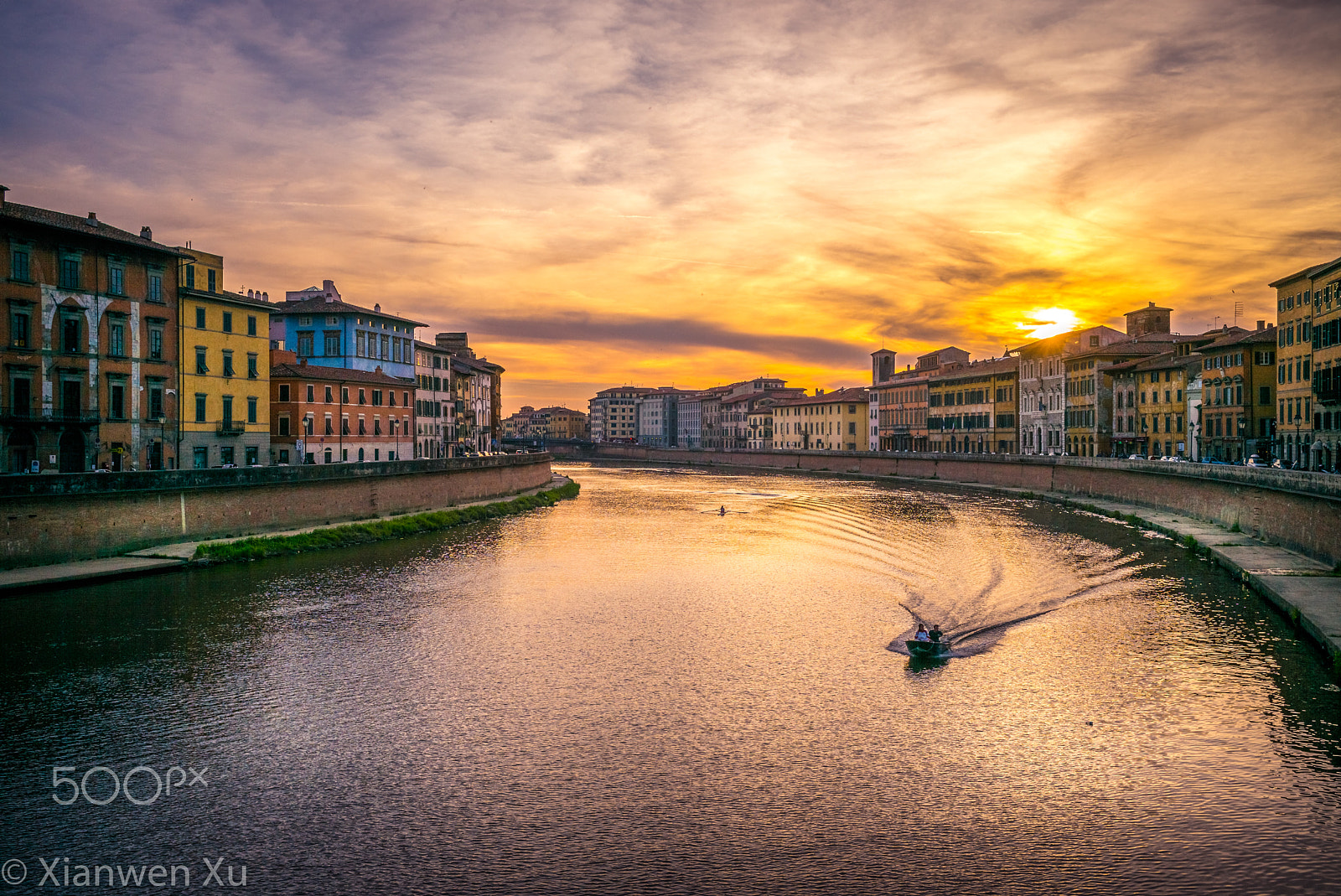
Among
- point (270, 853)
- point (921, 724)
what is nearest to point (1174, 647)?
point (921, 724)

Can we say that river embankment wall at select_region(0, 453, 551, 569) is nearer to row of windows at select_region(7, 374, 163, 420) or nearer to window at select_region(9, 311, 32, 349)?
row of windows at select_region(7, 374, 163, 420)

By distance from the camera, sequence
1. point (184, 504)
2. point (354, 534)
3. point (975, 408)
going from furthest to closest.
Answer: point (975, 408), point (354, 534), point (184, 504)

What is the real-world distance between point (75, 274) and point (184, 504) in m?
13.9

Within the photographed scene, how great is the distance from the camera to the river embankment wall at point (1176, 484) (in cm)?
3200

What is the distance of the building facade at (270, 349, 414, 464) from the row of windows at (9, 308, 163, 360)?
1242 cm

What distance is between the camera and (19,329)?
133 feet

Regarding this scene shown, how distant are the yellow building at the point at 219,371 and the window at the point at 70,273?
604 cm

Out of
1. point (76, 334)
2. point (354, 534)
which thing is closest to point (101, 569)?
point (354, 534)

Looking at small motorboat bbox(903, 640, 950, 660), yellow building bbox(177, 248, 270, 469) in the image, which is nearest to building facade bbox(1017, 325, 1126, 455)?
yellow building bbox(177, 248, 270, 469)

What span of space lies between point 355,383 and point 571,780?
5567 centimetres

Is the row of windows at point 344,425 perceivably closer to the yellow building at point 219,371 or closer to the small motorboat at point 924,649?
the yellow building at point 219,371

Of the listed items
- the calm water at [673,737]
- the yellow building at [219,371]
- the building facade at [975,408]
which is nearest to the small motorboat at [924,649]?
the calm water at [673,737]

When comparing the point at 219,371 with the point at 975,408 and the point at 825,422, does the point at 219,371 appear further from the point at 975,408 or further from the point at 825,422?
Result: the point at 825,422

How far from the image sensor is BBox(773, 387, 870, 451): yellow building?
139125mm
